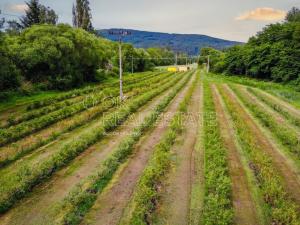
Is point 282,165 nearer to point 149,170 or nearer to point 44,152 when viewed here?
point 149,170

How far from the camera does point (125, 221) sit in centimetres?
804

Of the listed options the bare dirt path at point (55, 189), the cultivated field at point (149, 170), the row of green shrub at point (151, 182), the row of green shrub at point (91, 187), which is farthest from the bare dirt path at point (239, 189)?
the bare dirt path at point (55, 189)

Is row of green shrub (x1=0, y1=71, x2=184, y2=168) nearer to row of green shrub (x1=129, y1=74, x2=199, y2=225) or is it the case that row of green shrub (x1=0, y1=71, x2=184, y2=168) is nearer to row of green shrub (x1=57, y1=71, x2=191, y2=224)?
row of green shrub (x1=57, y1=71, x2=191, y2=224)

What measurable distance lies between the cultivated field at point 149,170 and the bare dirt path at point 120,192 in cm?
3

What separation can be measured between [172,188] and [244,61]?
50.5 meters

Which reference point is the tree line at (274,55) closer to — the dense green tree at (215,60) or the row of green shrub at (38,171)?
the dense green tree at (215,60)

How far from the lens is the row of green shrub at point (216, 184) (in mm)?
7886

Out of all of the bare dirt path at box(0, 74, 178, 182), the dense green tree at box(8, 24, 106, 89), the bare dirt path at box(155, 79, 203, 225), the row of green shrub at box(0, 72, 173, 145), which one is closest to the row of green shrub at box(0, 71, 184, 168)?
the bare dirt path at box(0, 74, 178, 182)

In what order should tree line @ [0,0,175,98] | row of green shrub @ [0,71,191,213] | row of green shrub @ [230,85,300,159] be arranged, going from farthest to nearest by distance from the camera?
1. tree line @ [0,0,175,98]
2. row of green shrub @ [230,85,300,159]
3. row of green shrub @ [0,71,191,213]

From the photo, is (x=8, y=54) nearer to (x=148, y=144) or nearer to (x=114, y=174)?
(x=148, y=144)

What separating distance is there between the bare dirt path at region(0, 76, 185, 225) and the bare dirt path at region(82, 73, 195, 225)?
4.10 feet

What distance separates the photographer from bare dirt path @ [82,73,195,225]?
8258 millimetres

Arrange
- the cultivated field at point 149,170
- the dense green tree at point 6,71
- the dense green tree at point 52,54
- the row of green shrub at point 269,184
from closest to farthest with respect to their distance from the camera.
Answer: the row of green shrub at point 269,184
the cultivated field at point 149,170
the dense green tree at point 6,71
the dense green tree at point 52,54

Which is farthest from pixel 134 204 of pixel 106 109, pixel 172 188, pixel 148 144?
pixel 106 109
